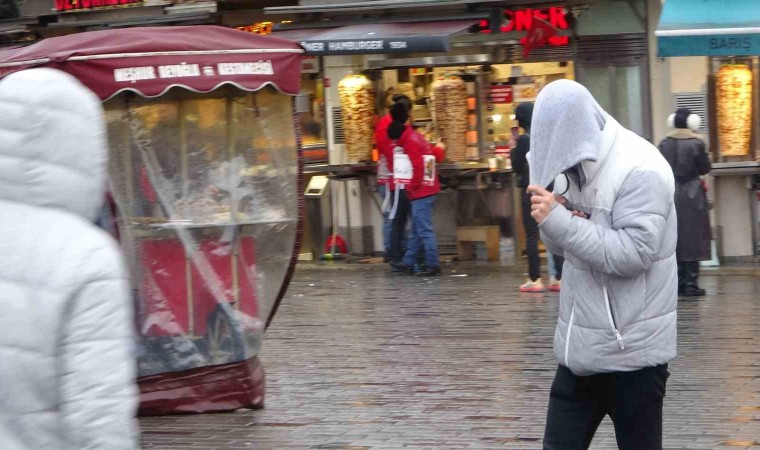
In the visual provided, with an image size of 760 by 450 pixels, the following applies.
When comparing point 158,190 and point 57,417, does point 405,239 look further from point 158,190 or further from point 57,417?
point 57,417

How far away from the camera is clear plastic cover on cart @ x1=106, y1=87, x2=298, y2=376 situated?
7.69 meters

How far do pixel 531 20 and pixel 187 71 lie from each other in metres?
8.40

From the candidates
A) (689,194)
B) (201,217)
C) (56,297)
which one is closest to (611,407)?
(56,297)

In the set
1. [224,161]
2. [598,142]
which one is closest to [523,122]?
[224,161]

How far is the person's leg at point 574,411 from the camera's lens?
459cm

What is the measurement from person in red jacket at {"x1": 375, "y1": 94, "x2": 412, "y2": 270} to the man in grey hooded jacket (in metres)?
10.5

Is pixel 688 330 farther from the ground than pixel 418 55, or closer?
closer

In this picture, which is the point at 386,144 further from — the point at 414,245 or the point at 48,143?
the point at 48,143

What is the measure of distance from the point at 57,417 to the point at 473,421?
5.00 meters

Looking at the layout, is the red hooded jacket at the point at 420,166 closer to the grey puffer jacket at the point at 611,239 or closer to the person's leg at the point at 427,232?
the person's leg at the point at 427,232

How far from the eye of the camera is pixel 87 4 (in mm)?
18578

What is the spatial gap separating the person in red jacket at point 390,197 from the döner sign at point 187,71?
716 cm

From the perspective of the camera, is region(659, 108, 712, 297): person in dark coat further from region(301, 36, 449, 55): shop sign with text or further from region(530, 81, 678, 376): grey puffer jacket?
region(530, 81, 678, 376): grey puffer jacket

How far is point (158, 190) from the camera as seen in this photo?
7.71m
